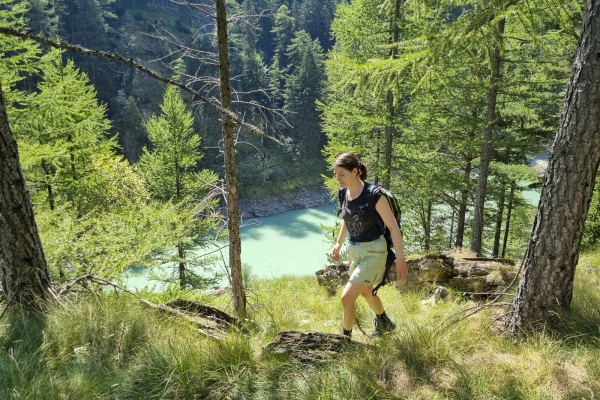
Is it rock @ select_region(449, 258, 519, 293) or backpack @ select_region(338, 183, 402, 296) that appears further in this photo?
rock @ select_region(449, 258, 519, 293)

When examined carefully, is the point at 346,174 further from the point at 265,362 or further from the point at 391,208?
the point at 265,362

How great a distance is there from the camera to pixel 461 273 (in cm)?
561

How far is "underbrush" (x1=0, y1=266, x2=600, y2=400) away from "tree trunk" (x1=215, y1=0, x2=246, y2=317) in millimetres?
1839

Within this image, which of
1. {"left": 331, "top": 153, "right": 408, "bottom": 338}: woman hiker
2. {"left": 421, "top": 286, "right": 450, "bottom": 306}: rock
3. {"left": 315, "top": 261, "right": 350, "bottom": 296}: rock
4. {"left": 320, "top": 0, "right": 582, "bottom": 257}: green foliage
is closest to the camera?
{"left": 331, "top": 153, "right": 408, "bottom": 338}: woman hiker

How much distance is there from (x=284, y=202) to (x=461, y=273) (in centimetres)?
3395

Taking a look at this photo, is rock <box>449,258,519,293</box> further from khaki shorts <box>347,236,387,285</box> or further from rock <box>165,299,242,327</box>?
rock <box>165,299,242,327</box>

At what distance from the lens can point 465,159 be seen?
12.6 meters

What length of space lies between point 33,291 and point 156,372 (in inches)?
64.7

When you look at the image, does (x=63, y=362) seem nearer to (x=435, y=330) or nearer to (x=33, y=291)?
(x=33, y=291)

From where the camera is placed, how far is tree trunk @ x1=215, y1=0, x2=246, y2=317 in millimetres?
4250

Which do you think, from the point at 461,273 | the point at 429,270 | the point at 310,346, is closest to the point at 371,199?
the point at 310,346

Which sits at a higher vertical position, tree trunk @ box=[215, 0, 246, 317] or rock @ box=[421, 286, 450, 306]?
tree trunk @ box=[215, 0, 246, 317]

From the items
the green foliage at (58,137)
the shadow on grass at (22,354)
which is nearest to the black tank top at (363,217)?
the shadow on grass at (22,354)

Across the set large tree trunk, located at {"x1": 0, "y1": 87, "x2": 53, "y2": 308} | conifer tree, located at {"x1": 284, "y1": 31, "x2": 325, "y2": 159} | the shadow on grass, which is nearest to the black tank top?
the shadow on grass
